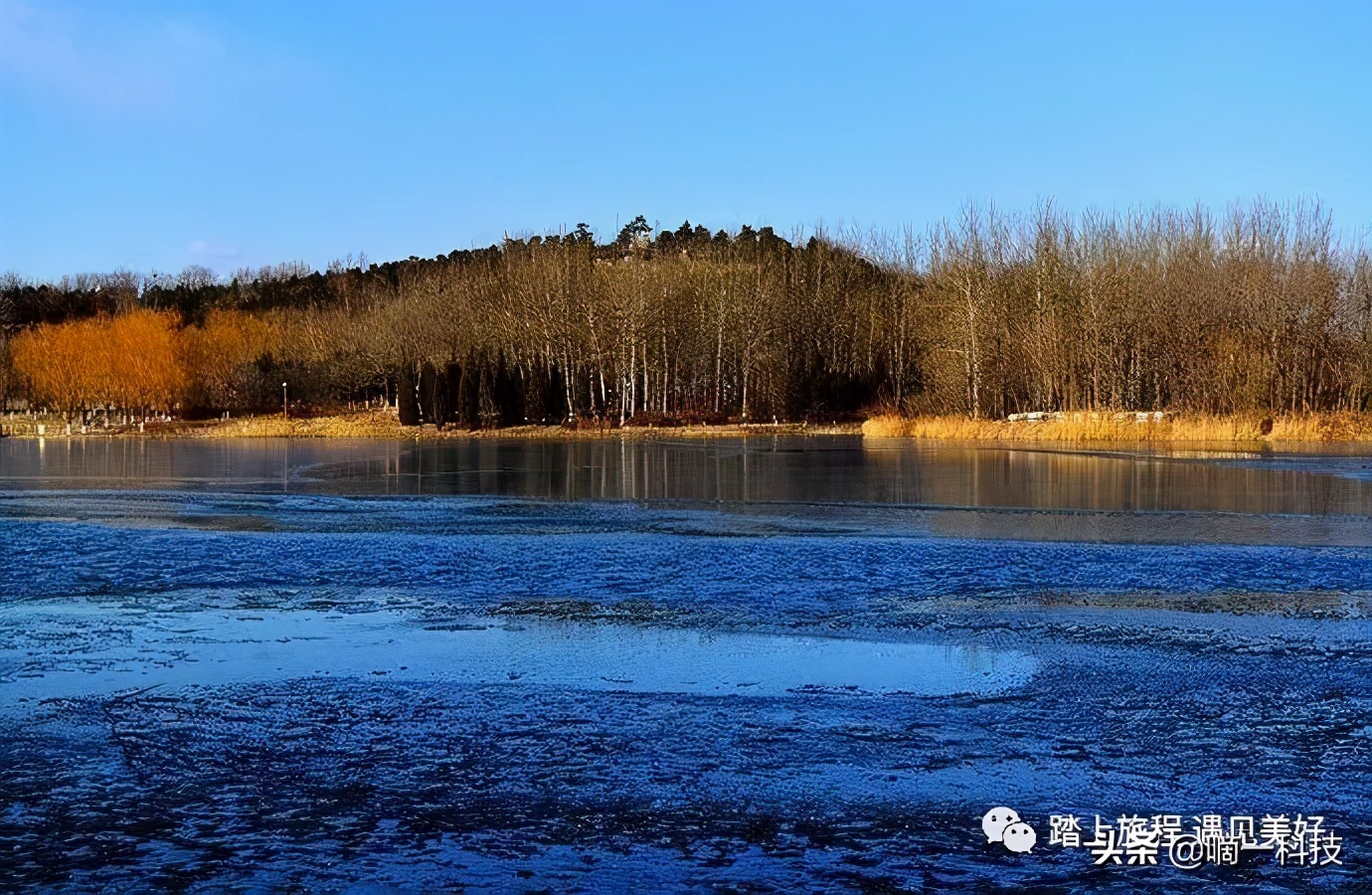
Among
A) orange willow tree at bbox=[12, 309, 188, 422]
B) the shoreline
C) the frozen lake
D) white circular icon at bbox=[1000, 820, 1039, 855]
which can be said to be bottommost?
white circular icon at bbox=[1000, 820, 1039, 855]

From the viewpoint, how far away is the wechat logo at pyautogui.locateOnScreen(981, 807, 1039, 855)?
4816 mm

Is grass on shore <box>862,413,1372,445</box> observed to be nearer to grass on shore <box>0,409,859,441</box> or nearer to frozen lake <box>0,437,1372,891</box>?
grass on shore <box>0,409,859,441</box>

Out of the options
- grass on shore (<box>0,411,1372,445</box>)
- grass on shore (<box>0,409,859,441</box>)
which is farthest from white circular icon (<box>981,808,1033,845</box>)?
grass on shore (<box>0,409,859,441</box>)

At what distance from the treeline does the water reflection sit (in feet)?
49.3

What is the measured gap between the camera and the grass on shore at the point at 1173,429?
41.1 m

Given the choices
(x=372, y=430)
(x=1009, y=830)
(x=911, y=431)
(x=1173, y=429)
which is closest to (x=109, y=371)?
(x=372, y=430)

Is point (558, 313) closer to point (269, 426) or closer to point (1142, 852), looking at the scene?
point (269, 426)

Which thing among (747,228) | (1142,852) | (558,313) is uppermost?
(747,228)

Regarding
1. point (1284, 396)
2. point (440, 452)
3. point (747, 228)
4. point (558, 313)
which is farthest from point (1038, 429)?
point (747, 228)

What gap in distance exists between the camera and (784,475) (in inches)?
1060

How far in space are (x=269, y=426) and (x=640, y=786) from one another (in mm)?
67065

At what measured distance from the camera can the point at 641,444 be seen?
4547 cm

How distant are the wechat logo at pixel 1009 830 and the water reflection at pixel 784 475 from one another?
545 inches

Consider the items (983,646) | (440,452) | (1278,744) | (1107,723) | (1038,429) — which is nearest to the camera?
(1278,744)
